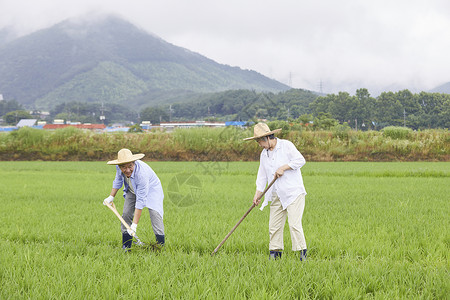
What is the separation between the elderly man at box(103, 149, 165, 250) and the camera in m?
3.84

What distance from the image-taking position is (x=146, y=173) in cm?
402

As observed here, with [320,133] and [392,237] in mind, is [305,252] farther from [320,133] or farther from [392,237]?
[320,133]

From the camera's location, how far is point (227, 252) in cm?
433

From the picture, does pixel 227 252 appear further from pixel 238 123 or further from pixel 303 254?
pixel 238 123

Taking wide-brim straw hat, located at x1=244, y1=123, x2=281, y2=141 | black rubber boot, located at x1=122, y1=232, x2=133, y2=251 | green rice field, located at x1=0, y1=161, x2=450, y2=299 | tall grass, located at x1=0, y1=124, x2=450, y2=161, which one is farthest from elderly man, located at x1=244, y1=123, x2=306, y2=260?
tall grass, located at x1=0, y1=124, x2=450, y2=161

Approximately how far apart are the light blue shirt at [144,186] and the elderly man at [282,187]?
1172mm

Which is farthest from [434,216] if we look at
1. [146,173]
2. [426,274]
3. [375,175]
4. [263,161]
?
[375,175]

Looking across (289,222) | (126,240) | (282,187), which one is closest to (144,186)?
(126,240)

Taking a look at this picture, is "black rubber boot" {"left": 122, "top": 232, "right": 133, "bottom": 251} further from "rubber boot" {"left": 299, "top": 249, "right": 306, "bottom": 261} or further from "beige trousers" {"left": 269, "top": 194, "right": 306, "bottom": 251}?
"rubber boot" {"left": 299, "top": 249, "right": 306, "bottom": 261}

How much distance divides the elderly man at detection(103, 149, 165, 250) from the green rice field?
0.32m

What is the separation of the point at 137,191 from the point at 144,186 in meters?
0.10

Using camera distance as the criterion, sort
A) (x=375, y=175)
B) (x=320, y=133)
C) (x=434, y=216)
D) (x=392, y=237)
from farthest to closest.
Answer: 1. (x=320, y=133)
2. (x=375, y=175)
3. (x=434, y=216)
4. (x=392, y=237)

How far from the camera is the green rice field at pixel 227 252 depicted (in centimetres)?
293

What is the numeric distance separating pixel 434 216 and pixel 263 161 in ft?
11.5
